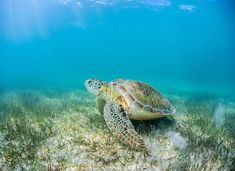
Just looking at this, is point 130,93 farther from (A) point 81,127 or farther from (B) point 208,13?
(B) point 208,13

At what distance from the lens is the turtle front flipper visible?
167 inches

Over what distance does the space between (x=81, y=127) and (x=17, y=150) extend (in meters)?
1.47

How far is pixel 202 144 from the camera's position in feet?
15.4

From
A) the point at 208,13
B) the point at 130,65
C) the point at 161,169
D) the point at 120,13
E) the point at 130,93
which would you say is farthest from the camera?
the point at 130,65

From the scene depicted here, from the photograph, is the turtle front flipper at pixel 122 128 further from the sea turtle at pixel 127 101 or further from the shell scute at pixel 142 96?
the shell scute at pixel 142 96

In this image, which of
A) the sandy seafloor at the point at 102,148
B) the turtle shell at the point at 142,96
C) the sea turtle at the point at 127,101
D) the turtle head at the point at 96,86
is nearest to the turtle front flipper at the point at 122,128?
the sea turtle at the point at 127,101

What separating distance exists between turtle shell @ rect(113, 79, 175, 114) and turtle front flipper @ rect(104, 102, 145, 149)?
50cm

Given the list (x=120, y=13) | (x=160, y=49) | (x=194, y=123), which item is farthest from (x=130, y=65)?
(x=194, y=123)

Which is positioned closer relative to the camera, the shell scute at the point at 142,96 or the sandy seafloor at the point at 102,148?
the sandy seafloor at the point at 102,148

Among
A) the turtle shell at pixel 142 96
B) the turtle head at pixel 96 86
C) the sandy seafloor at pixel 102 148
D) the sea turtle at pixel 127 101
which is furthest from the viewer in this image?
the turtle head at pixel 96 86

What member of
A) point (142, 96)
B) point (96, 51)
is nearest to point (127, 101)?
point (142, 96)

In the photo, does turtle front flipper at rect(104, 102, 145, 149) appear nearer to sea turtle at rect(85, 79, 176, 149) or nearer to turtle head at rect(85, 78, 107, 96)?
sea turtle at rect(85, 79, 176, 149)

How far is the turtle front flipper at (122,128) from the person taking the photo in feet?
13.9

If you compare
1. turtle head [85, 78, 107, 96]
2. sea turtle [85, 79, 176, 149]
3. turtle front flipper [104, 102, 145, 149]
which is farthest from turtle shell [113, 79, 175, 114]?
turtle front flipper [104, 102, 145, 149]
